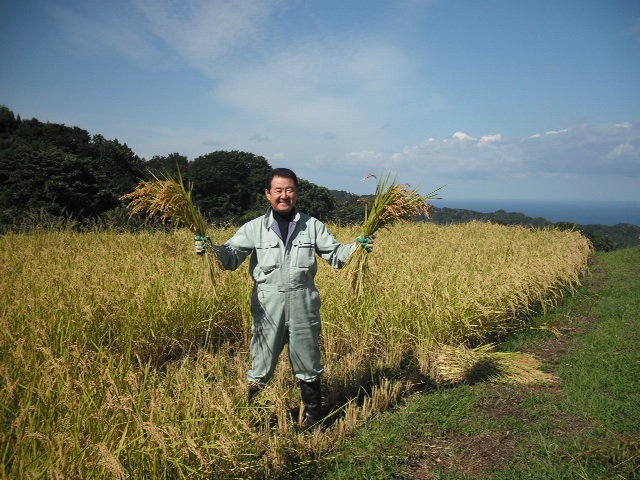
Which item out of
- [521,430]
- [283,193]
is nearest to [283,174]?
[283,193]

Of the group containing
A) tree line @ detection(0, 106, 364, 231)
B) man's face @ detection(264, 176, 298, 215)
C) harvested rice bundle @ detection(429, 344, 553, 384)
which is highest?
tree line @ detection(0, 106, 364, 231)

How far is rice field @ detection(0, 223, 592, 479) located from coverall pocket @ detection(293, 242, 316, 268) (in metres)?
0.64

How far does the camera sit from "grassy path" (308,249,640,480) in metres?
2.55

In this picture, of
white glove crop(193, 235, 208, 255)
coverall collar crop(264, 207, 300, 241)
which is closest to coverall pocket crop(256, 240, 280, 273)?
coverall collar crop(264, 207, 300, 241)

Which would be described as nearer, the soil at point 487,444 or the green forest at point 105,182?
the soil at point 487,444

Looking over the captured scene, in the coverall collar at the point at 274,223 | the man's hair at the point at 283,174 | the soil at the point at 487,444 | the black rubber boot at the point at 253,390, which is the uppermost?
the man's hair at the point at 283,174

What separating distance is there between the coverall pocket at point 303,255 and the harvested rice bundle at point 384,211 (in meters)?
0.40

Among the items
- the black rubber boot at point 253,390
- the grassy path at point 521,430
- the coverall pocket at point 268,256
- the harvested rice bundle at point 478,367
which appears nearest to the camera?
the grassy path at point 521,430

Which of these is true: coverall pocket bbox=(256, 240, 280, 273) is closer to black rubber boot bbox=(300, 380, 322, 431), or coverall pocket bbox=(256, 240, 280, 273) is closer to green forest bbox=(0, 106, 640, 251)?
black rubber boot bbox=(300, 380, 322, 431)

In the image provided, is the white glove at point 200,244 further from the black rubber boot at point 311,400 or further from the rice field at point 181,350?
the black rubber boot at point 311,400

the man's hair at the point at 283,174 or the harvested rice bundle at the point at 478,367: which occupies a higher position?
the man's hair at the point at 283,174

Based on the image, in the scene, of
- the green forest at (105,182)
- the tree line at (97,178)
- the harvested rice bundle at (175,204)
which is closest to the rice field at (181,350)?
the harvested rice bundle at (175,204)

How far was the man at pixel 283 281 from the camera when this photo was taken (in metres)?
2.79

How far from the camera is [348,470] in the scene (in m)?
2.52
